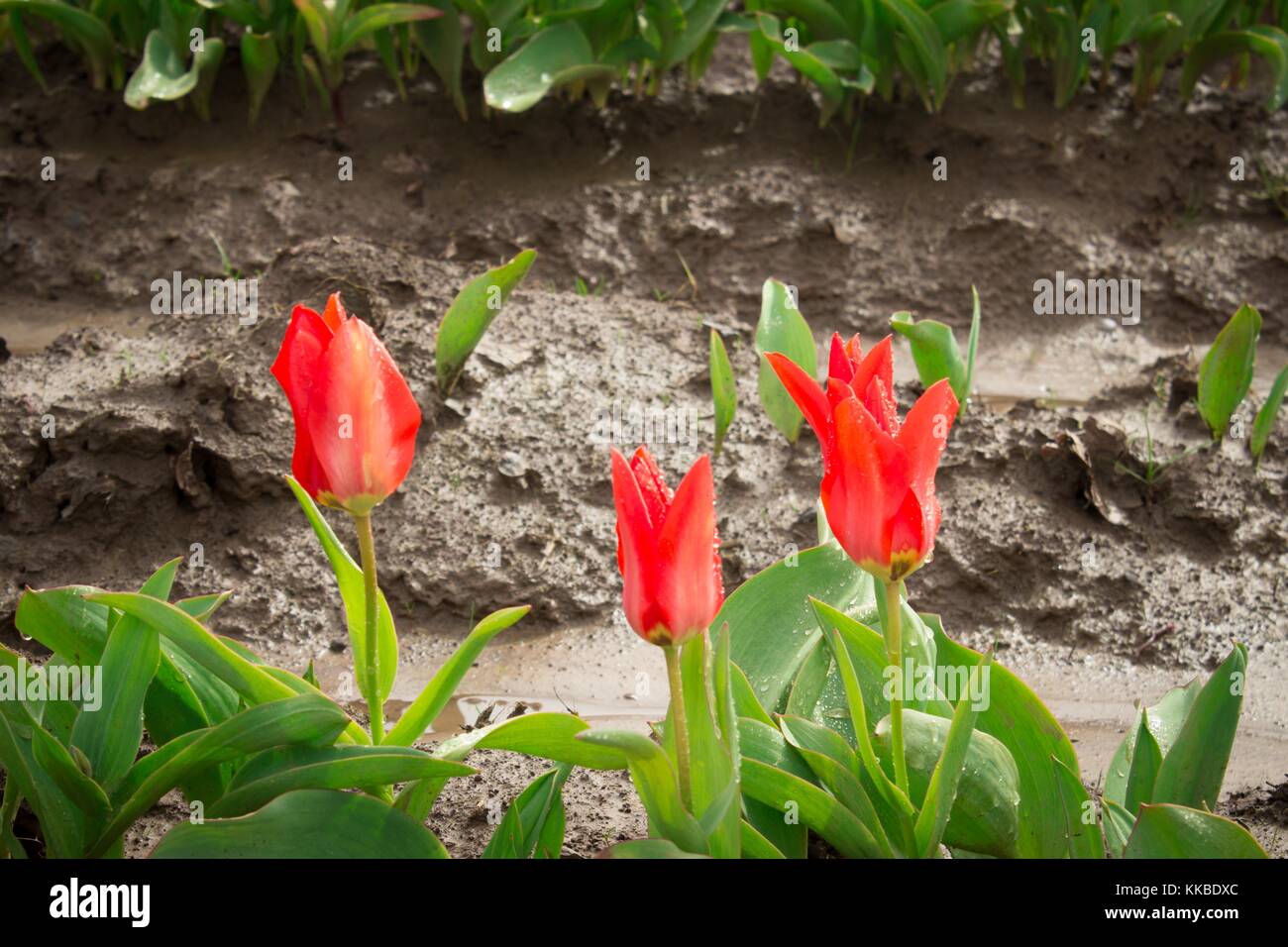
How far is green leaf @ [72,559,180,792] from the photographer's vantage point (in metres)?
1.79

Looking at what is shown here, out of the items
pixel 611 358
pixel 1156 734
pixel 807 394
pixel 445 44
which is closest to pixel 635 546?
pixel 807 394

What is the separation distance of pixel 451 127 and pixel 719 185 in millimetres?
1048

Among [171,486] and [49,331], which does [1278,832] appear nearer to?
[171,486]

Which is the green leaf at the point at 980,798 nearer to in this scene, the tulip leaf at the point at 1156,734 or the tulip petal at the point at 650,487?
the tulip leaf at the point at 1156,734

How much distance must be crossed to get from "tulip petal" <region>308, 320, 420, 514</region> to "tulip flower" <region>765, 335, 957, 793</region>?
44 centimetres

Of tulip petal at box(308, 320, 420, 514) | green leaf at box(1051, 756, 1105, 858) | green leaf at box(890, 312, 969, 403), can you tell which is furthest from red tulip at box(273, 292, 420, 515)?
green leaf at box(890, 312, 969, 403)

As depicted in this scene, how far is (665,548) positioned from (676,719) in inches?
10.0

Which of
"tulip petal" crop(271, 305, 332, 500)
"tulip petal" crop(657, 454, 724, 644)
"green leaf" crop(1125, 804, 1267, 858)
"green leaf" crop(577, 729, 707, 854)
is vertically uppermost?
"tulip petal" crop(271, 305, 332, 500)

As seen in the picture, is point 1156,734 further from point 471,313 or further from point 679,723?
point 471,313

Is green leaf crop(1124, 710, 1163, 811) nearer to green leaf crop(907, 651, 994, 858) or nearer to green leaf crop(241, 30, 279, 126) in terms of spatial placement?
green leaf crop(907, 651, 994, 858)

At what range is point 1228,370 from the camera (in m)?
3.18

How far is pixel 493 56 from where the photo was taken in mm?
4801

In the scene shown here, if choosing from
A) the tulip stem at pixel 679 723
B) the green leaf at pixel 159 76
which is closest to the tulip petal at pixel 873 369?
the tulip stem at pixel 679 723

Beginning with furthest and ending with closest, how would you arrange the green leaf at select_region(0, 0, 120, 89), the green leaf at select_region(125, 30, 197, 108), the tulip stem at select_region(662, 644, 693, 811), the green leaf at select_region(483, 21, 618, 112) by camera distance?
the green leaf at select_region(0, 0, 120, 89), the green leaf at select_region(125, 30, 197, 108), the green leaf at select_region(483, 21, 618, 112), the tulip stem at select_region(662, 644, 693, 811)
